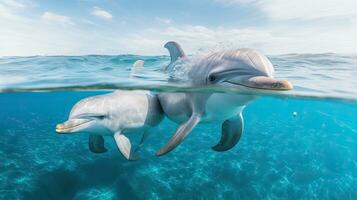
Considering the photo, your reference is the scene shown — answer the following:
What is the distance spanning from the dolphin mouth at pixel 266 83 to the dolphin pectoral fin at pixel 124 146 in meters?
3.39

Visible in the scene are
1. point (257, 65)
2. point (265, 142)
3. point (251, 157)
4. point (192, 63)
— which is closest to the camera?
point (257, 65)

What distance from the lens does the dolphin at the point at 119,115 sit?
6.35 metres

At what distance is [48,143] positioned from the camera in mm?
16219

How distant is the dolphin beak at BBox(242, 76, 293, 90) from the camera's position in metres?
3.36

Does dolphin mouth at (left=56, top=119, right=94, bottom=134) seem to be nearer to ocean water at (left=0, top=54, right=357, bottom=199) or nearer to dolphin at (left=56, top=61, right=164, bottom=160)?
dolphin at (left=56, top=61, right=164, bottom=160)

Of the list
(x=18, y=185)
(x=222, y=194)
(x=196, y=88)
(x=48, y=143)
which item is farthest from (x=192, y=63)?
(x=48, y=143)

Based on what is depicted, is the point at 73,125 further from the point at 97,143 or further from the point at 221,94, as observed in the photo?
the point at 221,94

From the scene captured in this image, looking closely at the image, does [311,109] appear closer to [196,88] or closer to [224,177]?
[224,177]

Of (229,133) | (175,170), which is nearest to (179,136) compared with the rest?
(229,133)

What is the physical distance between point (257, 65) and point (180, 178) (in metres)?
9.03

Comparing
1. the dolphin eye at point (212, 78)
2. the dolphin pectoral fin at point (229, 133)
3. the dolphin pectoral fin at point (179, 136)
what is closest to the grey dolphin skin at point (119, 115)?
the dolphin pectoral fin at point (229, 133)

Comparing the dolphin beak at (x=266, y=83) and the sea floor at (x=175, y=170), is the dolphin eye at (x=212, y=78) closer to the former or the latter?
the dolphin beak at (x=266, y=83)

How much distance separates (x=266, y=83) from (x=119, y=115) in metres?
4.01

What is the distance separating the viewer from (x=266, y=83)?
3.47 m
